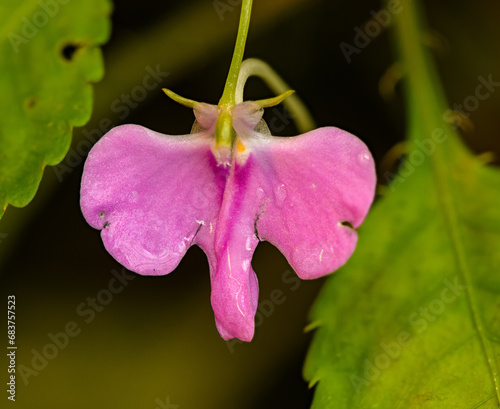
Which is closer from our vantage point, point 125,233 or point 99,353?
point 125,233

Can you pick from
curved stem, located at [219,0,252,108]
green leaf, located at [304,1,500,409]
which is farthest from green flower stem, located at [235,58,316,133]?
green leaf, located at [304,1,500,409]

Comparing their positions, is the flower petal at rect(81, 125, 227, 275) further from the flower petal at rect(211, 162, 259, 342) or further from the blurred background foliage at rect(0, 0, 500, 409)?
the blurred background foliage at rect(0, 0, 500, 409)

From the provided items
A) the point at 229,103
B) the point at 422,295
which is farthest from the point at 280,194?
the point at 422,295

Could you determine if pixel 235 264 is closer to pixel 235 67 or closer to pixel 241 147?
pixel 241 147

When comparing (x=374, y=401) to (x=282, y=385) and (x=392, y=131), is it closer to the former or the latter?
(x=282, y=385)

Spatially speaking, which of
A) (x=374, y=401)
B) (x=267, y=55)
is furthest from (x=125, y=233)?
(x=267, y=55)

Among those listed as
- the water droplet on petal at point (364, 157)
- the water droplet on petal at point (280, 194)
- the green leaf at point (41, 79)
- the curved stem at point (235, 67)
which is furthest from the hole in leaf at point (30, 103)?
the water droplet on petal at point (364, 157)

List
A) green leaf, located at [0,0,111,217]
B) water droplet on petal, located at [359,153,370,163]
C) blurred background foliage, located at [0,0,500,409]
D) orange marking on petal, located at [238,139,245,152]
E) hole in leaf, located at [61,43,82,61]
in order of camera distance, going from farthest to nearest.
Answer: blurred background foliage, located at [0,0,500,409] < hole in leaf, located at [61,43,82,61] < green leaf, located at [0,0,111,217] < orange marking on petal, located at [238,139,245,152] < water droplet on petal, located at [359,153,370,163]
